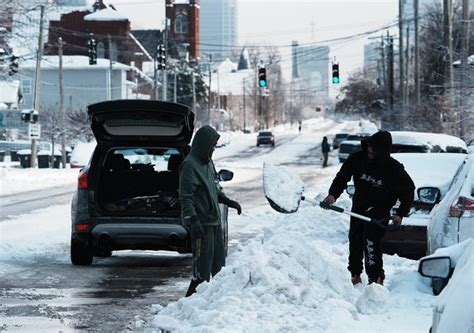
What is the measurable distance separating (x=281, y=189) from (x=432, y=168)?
5.34 meters

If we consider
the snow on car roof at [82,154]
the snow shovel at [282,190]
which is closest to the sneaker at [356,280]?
the snow shovel at [282,190]

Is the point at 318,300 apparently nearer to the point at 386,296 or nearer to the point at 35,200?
the point at 386,296

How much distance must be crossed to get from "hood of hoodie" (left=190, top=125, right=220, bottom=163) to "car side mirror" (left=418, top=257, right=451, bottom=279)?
4.23m

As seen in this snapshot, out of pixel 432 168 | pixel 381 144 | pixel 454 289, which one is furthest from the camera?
pixel 432 168

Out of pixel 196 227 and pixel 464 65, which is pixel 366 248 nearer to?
pixel 196 227

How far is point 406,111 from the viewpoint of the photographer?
51219 millimetres

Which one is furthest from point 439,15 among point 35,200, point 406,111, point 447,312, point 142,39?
point 447,312

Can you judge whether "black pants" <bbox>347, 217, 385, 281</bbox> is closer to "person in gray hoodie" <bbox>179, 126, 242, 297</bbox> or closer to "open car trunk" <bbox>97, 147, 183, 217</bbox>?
"person in gray hoodie" <bbox>179, 126, 242, 297</bbox>

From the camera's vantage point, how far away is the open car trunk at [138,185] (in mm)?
13117

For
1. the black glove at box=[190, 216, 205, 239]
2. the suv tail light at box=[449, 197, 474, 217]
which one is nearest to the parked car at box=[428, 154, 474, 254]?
the suv tail light at box=[449, 197, 474, 217]

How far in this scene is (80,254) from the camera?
1321cm

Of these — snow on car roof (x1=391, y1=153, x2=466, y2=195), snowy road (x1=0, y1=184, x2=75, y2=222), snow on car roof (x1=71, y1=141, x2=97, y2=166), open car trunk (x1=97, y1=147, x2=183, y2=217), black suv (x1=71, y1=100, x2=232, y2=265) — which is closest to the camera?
black suv (x1=71, y1=100, x2=232, y2=265)

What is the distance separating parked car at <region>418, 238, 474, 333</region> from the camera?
4.04 metres

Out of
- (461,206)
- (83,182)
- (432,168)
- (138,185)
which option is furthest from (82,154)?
(461,206)
